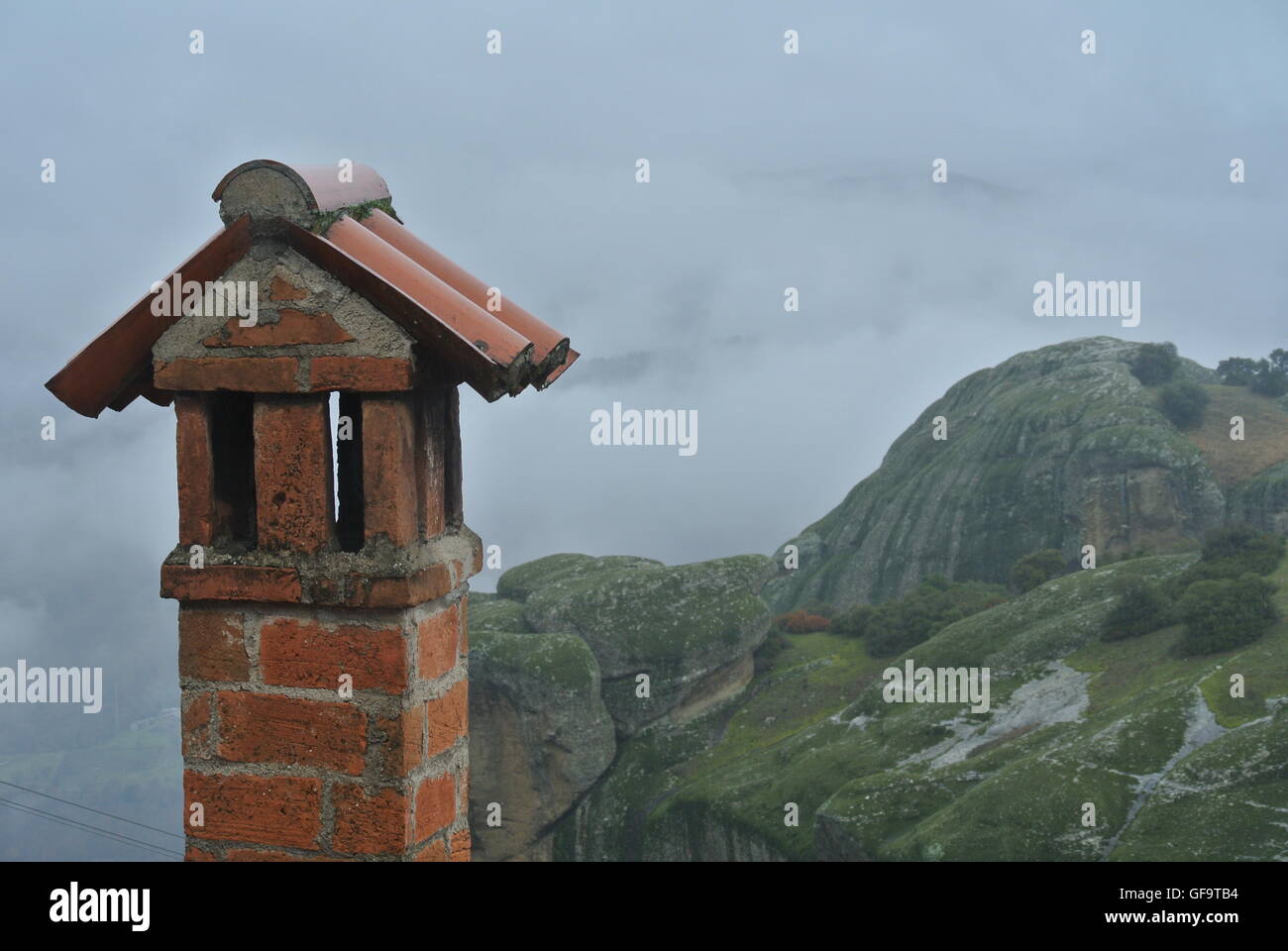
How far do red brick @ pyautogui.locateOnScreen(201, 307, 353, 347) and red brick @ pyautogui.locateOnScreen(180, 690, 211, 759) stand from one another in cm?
119

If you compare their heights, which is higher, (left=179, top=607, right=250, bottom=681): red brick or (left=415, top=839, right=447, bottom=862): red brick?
(left=179, top=607, right=250, bottom=681): red brick

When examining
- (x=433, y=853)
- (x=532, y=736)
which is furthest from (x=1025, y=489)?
(x=433, y=853)

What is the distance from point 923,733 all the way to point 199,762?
68.1 feet

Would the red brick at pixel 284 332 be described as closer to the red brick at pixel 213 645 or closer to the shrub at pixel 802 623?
the red brick at pixel 213 645

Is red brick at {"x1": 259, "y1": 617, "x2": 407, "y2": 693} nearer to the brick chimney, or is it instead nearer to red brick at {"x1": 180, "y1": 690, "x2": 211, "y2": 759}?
the brick chimney

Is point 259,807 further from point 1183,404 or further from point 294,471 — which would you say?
point 1183,404

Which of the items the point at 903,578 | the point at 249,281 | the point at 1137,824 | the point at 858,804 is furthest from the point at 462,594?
the point at 903,578

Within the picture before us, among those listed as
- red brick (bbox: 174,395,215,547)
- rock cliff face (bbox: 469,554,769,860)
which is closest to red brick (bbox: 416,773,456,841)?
red brick (bbox: 174,395,215,547)

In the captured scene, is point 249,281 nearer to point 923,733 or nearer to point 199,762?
point 199,762

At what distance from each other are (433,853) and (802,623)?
1243 inches

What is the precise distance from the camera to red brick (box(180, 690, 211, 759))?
4031 millimetres

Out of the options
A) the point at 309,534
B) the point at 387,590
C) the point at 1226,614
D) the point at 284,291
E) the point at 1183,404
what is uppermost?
the point at 1183,404

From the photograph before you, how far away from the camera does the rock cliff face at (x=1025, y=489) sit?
4012 cm

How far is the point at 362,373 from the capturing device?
12.6 ft
